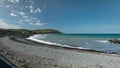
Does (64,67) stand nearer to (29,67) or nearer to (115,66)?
(29,67)

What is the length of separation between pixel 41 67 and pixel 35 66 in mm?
416

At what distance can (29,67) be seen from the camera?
10.5 meters

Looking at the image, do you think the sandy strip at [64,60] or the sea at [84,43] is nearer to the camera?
the sandy strip at [64,60]

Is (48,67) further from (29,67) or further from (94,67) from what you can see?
(94,67)

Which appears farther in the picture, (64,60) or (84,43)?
(84,43)

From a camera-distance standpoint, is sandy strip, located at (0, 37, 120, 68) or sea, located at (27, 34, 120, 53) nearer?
sandy strip, located at (0, 37, 120, 68)

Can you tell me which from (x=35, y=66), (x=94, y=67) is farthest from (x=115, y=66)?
(x=35, y=66)

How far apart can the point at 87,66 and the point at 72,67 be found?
4.40ft

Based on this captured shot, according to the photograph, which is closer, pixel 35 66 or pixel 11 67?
pixel 11 67

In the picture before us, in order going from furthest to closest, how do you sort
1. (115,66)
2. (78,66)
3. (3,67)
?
1. (115,66)
2. (78,66)
3. (3,67)

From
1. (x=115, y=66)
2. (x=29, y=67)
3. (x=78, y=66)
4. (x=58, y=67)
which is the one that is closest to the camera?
(x=29, y=67)

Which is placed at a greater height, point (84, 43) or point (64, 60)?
point (64, 60)

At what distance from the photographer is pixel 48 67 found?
36.3 feet

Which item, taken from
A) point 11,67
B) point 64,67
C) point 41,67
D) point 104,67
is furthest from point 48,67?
point 104,67
